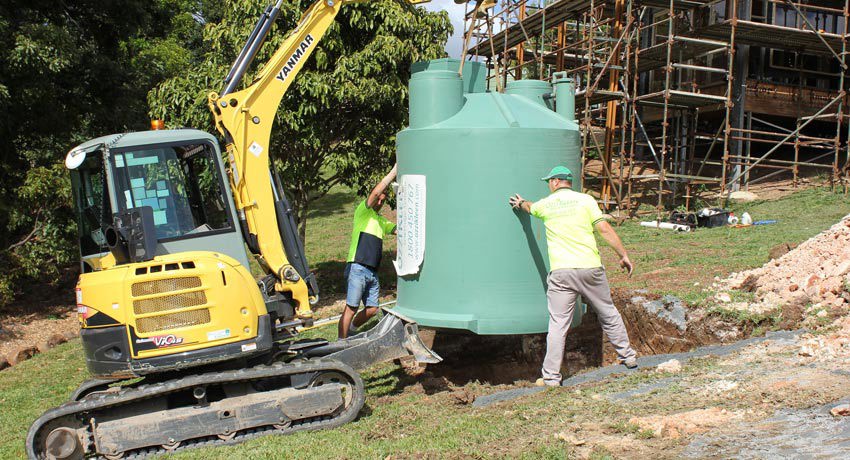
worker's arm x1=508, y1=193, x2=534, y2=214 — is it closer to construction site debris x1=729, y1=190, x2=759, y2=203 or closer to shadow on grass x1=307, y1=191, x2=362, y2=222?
construction site debris x1=729, y1=190, x2=759, y2=203

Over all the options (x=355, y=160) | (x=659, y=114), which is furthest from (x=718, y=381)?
(x=659, y=114)

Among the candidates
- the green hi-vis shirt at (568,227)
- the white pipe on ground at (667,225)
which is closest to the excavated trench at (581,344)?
the green hi-vis shirt at (568,227)

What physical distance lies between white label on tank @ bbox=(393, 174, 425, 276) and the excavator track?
127 cm

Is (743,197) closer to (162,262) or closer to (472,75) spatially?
(472,75)

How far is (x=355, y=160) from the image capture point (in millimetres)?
11562

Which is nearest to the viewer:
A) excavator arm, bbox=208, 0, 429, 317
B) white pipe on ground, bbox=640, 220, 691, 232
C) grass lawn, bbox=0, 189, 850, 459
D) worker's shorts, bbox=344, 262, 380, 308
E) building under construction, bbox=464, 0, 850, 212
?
grass lawn, bbox=0, 189, 850, 459

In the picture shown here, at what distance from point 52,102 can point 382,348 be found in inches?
440

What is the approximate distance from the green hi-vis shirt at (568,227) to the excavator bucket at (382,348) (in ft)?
4.90

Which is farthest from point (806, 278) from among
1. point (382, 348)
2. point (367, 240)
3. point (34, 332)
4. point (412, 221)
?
point (34, 332)

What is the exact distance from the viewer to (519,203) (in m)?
6.52

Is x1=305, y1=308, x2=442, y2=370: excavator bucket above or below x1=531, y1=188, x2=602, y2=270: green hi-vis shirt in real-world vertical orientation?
below

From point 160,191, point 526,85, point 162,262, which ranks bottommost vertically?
point 162,262

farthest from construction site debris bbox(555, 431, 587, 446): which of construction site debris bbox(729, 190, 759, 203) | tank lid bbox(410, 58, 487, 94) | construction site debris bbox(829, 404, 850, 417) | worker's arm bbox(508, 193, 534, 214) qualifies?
construction site debris bbox(729, 190, 759, 203)

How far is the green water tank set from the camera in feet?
21.5
